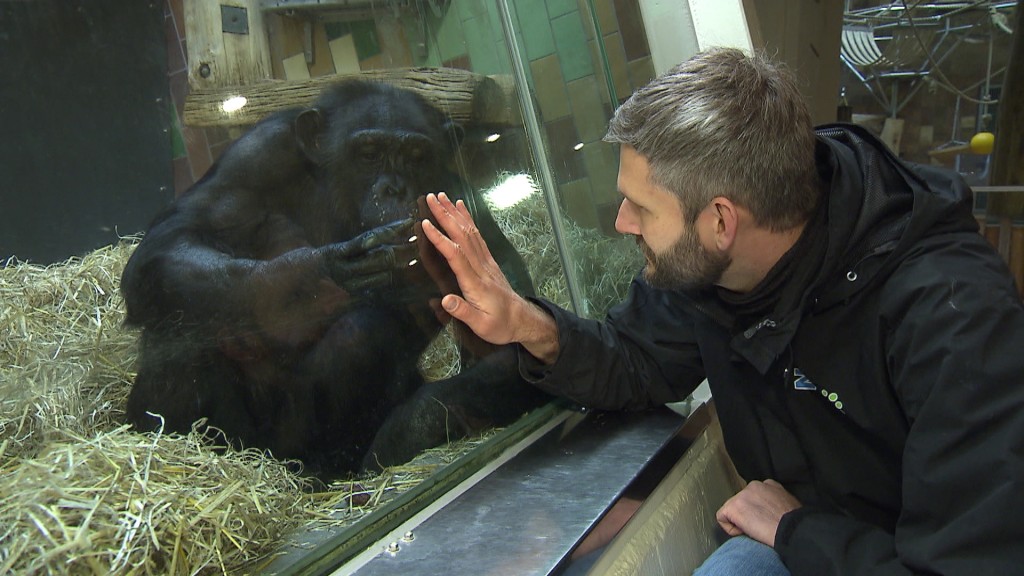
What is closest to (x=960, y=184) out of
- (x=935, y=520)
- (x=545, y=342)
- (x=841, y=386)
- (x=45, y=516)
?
(x=841, y=386)

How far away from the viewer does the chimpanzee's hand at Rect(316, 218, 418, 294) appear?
1.34 m

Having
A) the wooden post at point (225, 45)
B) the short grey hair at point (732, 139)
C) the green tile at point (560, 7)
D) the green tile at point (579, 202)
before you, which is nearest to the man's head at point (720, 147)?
the short grey hair at point (732, 139)

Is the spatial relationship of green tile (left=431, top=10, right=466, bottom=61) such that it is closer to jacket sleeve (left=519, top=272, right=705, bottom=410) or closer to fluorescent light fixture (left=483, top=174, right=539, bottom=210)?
fluorescent light fixture (left=483, top=174, right=539, bottom=210)

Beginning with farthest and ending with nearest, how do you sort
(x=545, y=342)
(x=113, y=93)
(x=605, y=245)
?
(x=605, y=245) < (x=545, y=342) < (x=113, y=93)

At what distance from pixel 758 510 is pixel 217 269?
1153mm

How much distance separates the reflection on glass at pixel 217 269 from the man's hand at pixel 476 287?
0.06m

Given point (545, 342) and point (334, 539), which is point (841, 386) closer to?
point (545, 342)

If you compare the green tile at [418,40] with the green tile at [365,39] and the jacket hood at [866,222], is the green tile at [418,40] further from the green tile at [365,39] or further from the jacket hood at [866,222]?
the jacket hood at [866,222]

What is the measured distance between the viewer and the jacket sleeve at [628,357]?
1551 mm

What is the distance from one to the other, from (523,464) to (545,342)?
0.27 m

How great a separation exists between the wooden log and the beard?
0.58 m

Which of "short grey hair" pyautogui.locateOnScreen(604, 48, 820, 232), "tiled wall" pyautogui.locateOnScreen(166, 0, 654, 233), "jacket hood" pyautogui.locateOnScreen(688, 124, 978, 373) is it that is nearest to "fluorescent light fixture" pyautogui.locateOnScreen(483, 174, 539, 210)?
"tiled wall" pyautogui.locateOnScreen(166, 0, 654, 233)

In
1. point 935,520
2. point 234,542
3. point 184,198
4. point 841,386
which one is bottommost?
point 935,520

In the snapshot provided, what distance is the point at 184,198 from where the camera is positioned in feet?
3.91
